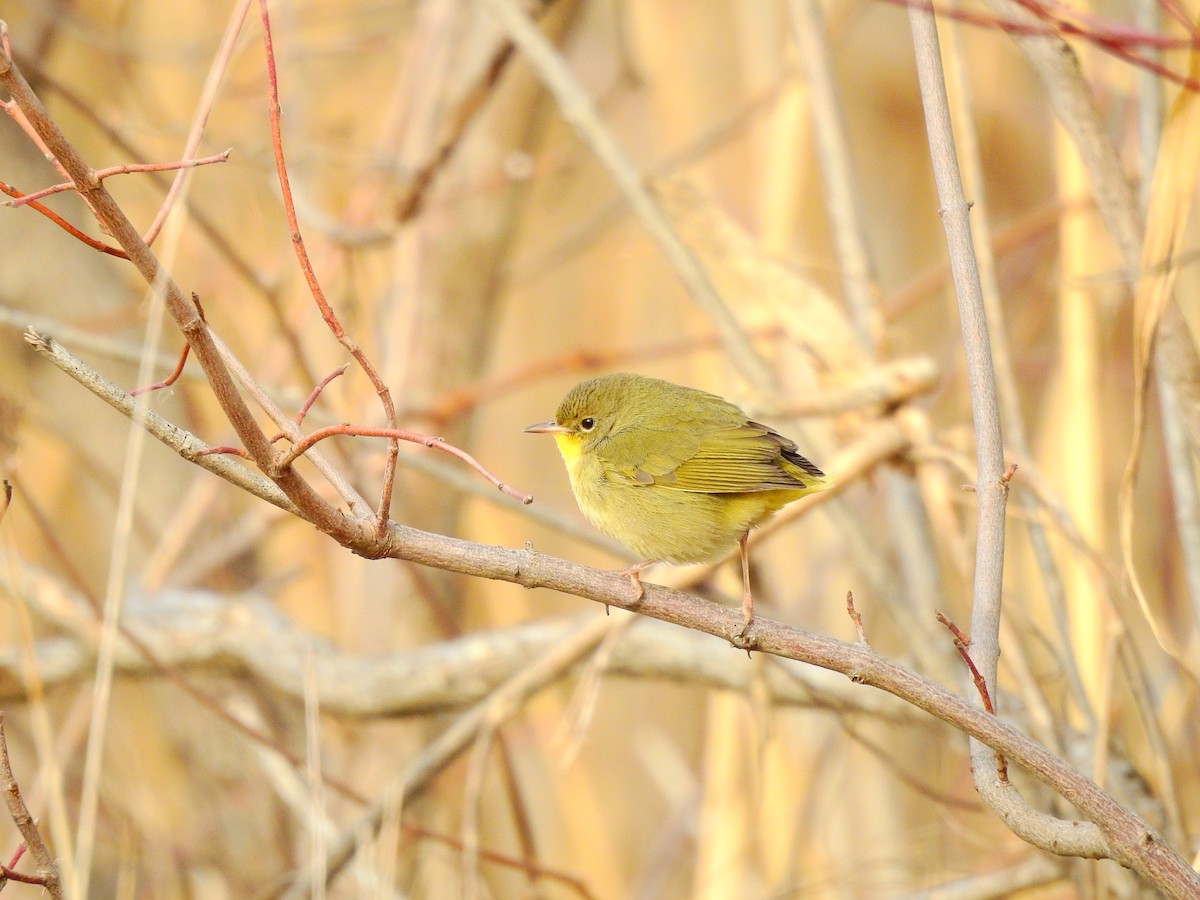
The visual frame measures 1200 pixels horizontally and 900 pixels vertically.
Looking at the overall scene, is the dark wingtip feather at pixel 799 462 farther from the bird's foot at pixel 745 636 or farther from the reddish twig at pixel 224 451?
the reddish twig at pixel 224 451

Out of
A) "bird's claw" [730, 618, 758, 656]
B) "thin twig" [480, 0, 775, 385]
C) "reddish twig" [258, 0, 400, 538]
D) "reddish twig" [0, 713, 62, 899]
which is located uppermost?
"thin twig" [480, 0, 775, 385]

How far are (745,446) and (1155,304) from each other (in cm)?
92

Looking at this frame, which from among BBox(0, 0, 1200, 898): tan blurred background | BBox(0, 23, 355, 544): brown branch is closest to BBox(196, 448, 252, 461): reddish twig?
BBox(0, 23, 355, 544): brown branch

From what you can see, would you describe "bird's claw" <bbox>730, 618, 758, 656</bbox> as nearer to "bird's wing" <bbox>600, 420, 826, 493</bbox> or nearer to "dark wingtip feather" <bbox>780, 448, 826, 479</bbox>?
"bird's wing" <bbox>600, 420, 826, 493</bbox>

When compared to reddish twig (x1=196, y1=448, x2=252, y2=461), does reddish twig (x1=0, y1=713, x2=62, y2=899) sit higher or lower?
lower

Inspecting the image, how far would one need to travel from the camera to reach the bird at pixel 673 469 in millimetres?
2312

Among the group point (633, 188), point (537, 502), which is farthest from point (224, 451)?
point (537, 502)

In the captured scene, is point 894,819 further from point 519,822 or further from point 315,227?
point 315,227

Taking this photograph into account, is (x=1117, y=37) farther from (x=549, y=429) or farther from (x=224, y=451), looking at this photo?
(x=549, y=429)

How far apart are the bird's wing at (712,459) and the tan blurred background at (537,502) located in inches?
15.3

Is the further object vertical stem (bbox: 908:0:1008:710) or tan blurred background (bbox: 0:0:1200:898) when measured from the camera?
tan blurred background (bbox: 0:0:1200:898)

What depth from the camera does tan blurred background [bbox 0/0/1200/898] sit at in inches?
111

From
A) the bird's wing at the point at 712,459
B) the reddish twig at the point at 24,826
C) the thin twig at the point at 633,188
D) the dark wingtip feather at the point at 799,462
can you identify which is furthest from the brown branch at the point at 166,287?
the thin twig at the point at 633,188

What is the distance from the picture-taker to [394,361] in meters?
3.81
